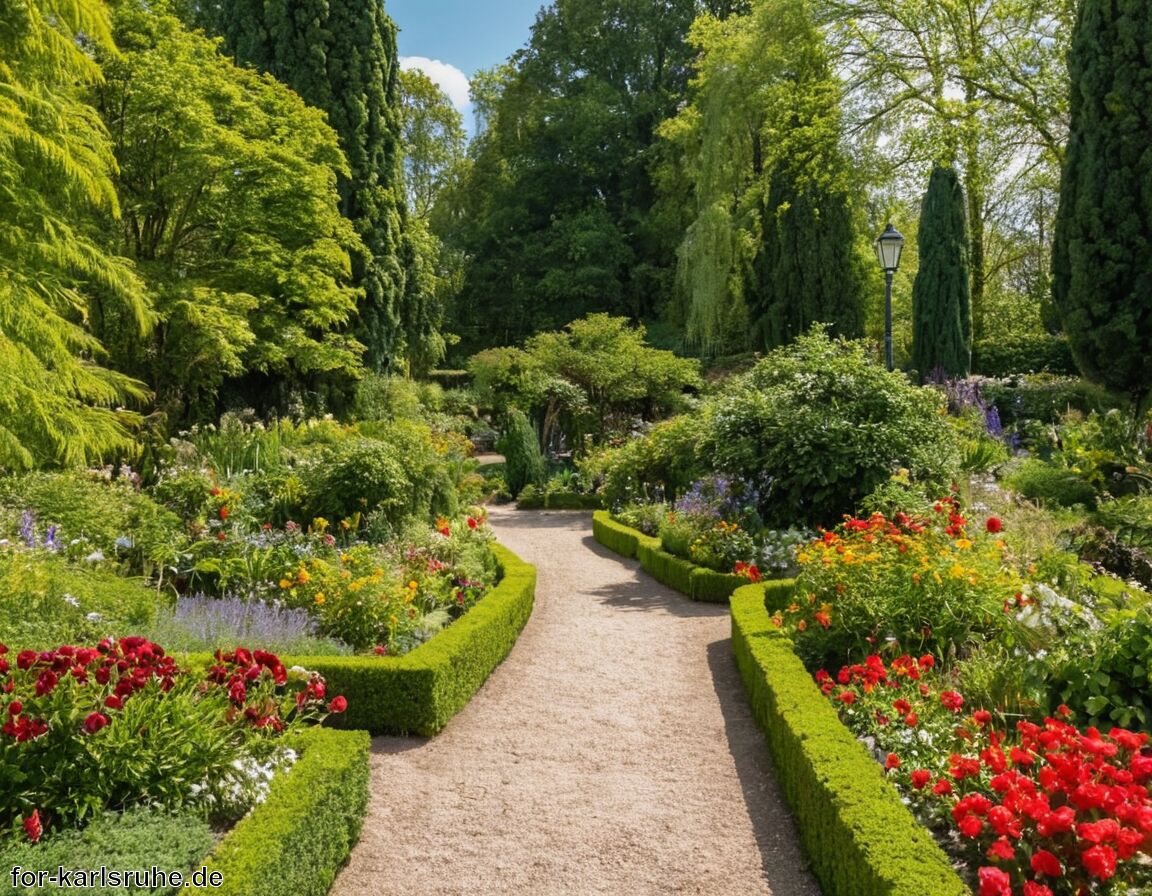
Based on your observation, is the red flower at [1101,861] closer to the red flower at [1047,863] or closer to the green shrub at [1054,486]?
the red flower at [1047,863]

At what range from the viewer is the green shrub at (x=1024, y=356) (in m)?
19.1

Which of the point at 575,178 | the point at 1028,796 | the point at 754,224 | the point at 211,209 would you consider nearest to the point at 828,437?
the point at 1028,796

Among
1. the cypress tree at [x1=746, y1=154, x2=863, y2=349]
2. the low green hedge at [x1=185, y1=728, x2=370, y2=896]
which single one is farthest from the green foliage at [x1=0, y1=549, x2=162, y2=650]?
the cypress tree at [x1=746, y1=154, x2=863, y2=349]

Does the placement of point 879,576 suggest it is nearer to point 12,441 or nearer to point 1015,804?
point 1015,804

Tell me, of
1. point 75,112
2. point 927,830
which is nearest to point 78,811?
point 927,830

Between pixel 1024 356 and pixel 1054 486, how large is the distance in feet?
39.4

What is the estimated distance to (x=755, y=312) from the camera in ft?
72.1

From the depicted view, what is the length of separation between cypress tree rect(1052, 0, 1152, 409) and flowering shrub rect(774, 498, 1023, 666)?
738 centimetres

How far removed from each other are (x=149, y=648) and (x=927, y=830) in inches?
114

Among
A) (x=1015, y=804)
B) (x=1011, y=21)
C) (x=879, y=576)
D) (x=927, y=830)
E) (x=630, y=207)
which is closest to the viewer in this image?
(x=1015, y=804)

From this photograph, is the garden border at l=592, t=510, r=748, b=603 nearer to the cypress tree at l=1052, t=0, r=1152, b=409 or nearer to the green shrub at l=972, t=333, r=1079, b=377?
the cypress tree at l=1052, t=0, r=1152, b=409

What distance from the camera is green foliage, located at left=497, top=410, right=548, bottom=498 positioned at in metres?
16.9

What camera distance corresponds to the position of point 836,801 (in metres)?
3.05

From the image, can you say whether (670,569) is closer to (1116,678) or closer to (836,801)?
(1116,678)
